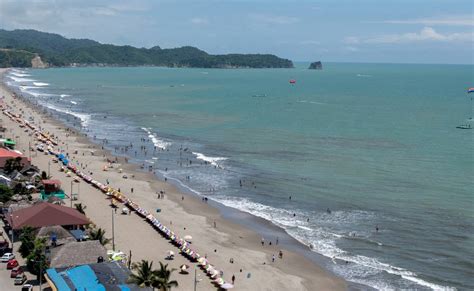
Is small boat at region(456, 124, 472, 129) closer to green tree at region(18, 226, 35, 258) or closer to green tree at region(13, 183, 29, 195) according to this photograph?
green tree at region(13, 183, 29, 195)

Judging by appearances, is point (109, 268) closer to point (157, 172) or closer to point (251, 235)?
point (251, 235)

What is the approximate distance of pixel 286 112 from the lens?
12912cm

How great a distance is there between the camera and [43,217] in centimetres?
4094

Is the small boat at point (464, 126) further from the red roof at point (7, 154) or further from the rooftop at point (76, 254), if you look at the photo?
the rooftop at point (76, 254)

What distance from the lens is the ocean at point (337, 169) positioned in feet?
143

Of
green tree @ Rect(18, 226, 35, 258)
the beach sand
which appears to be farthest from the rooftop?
the beach sand

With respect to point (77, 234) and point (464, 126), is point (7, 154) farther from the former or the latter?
point (464, 126)

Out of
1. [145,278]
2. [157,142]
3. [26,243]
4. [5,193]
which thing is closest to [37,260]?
[26,243]

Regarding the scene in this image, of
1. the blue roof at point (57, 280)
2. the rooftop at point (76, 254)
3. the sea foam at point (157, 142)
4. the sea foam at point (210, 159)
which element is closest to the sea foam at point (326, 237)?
the sea foam at point (210, 159)

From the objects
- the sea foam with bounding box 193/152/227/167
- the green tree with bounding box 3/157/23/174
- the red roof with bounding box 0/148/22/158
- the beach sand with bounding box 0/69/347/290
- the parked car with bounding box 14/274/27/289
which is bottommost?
the beach sand with bounding box 0/69/347/290

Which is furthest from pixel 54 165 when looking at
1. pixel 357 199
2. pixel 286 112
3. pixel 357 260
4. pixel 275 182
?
pixel 286 112

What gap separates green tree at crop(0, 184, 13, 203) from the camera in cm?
4706

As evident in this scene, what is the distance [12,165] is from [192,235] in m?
22.9

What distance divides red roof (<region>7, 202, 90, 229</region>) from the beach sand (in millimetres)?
3427
